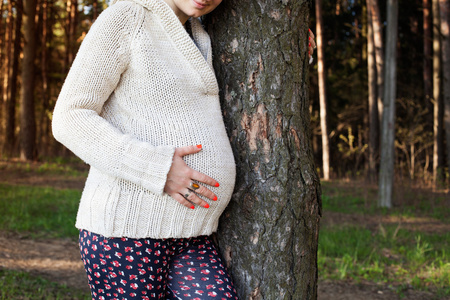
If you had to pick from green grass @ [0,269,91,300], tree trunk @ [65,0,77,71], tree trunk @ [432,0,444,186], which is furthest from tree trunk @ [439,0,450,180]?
tree trunk @ [65,0,77,71]

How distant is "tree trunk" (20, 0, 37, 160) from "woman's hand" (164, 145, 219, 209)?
37.0ft

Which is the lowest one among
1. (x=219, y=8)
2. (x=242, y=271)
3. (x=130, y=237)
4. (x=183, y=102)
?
(x=242, y=271)

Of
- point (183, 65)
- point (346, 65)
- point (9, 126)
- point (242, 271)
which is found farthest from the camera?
point (346, 65)

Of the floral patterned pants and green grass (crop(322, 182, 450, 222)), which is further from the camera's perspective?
green grass (crop(322, 182, 450, 222))

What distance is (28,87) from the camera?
38.1 ft

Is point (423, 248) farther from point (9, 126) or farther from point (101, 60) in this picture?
point (9, 126)

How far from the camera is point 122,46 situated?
1529mm

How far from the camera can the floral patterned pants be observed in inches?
60.1

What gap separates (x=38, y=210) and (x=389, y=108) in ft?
18.1

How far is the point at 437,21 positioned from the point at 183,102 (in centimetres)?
1009

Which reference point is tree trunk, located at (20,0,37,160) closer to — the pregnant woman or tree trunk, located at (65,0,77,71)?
tree trunk, located at (65,0,77,71)

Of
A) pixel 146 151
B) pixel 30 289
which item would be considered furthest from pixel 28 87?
pixel 146 151

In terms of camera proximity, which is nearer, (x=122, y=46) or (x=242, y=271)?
(x=122, y=46)

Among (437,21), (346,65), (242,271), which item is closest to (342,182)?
(437,21)
